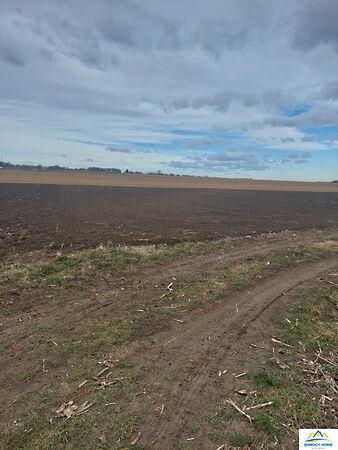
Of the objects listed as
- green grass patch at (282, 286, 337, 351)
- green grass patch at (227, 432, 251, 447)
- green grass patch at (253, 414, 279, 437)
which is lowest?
green grass patch at (227, 432, 251, 447)

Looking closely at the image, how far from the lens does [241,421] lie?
5.21 metres

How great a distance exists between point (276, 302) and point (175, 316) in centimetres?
277

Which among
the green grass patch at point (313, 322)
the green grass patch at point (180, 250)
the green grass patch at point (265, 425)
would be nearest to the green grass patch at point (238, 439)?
the green grass patch at point (265, 425)

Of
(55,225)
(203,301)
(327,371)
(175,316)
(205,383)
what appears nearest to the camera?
(205,383)

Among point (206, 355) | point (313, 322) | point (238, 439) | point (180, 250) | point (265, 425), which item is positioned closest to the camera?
point (238, 439)

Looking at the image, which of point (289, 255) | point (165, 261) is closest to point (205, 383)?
point (165, 261)

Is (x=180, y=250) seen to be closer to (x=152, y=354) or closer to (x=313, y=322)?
(x=313, y=322)

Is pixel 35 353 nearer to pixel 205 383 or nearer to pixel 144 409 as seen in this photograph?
pixel 144 409

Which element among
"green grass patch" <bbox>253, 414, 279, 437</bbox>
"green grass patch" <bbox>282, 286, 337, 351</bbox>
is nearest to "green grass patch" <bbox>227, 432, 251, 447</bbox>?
"green grass patch" <bbox>253, 414, 279, 437</bbox>

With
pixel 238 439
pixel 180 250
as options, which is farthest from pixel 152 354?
pixel 180 250

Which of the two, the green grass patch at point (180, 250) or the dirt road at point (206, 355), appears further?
the green grass patch at point (180, 250)

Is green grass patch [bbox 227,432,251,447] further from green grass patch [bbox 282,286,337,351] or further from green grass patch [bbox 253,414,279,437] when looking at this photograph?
green grass patch [bbox 282,286,337,351]

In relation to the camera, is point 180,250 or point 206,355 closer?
point 206,355

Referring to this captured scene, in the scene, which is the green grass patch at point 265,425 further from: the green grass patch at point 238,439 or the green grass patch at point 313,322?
the green grass patch at point 313,322
